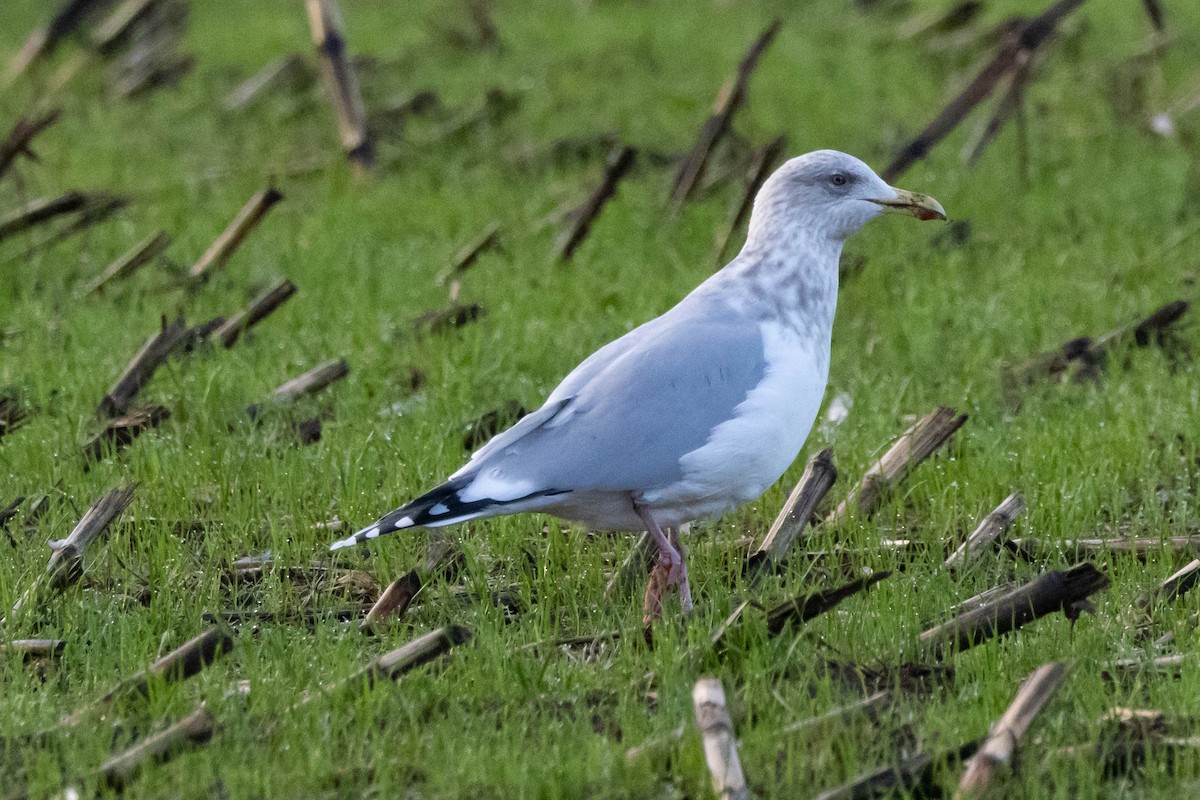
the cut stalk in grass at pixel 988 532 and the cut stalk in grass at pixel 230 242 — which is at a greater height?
the cut stalk in grass at pixel 988 532

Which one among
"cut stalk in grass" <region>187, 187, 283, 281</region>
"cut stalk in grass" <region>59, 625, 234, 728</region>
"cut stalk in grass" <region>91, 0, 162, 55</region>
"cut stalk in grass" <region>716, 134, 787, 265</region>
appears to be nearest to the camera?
"cut stalk in grass" <region>59, 625, 234, 728</region>

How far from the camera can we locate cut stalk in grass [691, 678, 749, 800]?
3119mm

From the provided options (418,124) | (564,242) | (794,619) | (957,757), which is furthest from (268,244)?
(957,757)

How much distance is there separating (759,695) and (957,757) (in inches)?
20.7

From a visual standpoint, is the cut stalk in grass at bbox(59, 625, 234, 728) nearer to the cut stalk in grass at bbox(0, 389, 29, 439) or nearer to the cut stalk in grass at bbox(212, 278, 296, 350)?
the cut stalk in grass at bbox(0, 389, 29, 439)

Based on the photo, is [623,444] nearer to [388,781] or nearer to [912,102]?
[388,781]

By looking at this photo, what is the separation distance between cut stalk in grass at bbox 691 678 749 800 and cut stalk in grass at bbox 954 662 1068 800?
0.40 meters

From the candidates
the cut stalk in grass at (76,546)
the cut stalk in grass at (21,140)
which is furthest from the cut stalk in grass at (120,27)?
the cut stalk in grass at (76,546)

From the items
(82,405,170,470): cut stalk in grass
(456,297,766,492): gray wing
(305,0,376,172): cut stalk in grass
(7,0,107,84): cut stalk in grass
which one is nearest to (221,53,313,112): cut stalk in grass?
(7,0,107,84): cut stalk in grass

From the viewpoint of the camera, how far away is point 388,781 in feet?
10.8

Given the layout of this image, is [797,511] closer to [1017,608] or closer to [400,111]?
[1017,608]

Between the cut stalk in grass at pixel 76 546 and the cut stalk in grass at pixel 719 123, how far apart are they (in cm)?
429

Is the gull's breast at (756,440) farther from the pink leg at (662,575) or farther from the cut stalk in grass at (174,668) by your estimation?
the cut stalk in grass at (174,668)

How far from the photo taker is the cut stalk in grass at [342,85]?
31.7 feet
